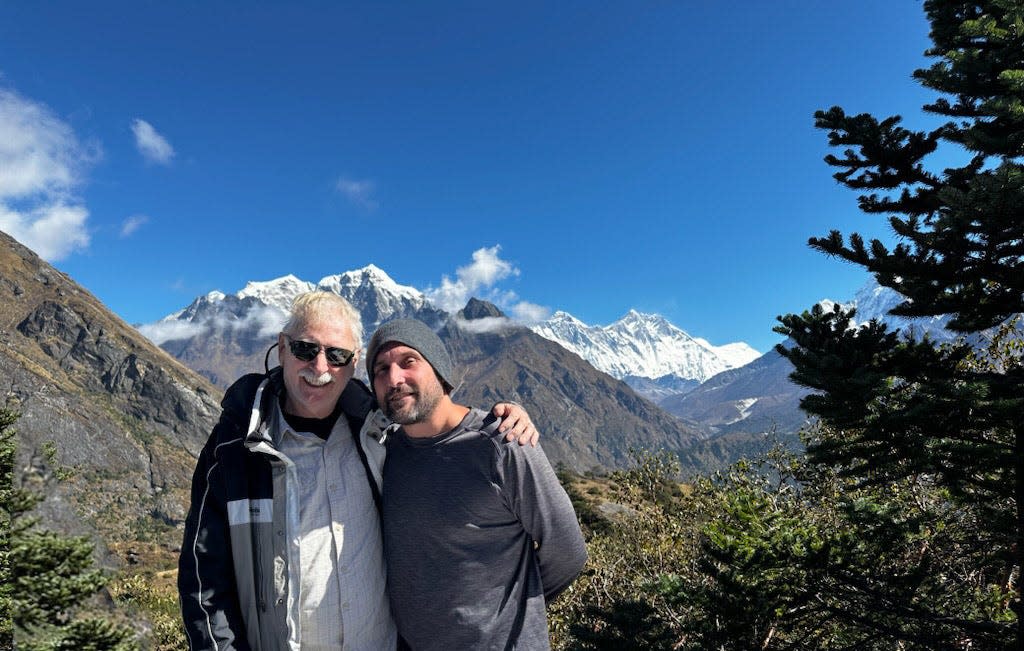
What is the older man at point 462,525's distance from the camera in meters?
4.29

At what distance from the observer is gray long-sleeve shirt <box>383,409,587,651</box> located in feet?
14.0

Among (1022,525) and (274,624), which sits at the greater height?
(274,624)

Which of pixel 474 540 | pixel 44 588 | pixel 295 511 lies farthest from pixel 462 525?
pixel 44 588

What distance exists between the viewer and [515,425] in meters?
4.41

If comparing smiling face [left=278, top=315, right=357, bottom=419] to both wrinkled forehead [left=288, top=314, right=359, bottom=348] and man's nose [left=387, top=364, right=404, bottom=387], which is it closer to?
wrinkled forehead [left=288, top=314, right=359, bottom=348]

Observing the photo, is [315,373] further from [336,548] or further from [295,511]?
[336,548]

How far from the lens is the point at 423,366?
15.1 ft

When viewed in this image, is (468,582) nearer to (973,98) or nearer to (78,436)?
(973,98)

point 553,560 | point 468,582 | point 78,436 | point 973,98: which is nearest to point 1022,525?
point 973,98

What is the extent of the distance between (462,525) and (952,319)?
877 cm

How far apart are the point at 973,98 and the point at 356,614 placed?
36.6ft

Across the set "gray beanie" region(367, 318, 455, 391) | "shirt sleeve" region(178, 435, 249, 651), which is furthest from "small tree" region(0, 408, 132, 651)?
"gray beanie" region(367, 318, 455, 391)

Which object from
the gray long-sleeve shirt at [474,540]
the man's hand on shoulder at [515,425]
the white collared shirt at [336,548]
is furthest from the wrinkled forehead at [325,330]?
the man's hand on shoulder at [515,425]

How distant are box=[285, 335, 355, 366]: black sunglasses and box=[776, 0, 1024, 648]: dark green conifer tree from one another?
628 centimetres
